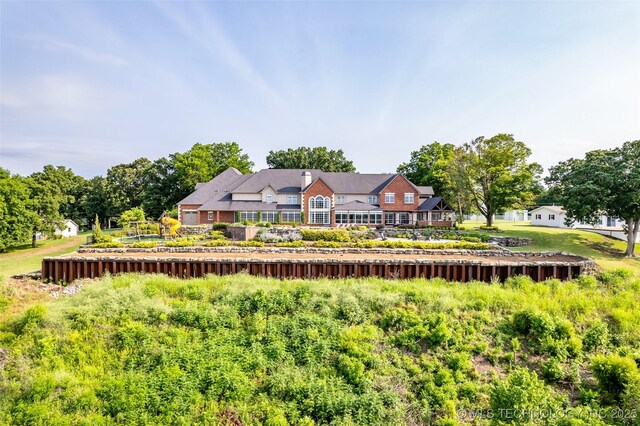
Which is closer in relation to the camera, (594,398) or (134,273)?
(594,398)

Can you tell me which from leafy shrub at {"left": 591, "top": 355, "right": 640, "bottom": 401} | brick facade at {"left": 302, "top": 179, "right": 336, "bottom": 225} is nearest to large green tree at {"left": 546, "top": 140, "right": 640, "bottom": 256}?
leafy shrub at {"left": 591, "top": 355, "right": 640, "bottom": 401}

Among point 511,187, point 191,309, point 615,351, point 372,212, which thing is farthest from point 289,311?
point 511,187

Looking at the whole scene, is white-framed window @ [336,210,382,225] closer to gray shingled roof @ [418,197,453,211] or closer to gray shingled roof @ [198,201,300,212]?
gray shingled roof @ [198,201,300,212]

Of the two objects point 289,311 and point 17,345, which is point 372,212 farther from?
point 17,345

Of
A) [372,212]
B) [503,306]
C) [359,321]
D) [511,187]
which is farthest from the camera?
[372,212]

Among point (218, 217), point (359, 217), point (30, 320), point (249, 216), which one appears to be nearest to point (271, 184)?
point (249, 216)
